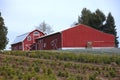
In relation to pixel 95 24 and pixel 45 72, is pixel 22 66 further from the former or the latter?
pixel 95 24

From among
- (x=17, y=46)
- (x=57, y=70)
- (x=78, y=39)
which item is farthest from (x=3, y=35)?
(x=57, y=70)

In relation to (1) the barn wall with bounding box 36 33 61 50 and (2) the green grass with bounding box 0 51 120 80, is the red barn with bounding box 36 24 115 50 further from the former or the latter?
(2) the green grass with bounding box 0 51 120 80

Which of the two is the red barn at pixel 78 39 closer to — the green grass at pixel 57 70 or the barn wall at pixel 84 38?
the barn wall at pixel 84 38

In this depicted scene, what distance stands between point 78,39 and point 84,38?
127cm

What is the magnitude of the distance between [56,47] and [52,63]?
121ft

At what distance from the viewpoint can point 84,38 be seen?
5819cm

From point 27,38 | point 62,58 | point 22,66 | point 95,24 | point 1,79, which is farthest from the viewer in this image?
point 95,24

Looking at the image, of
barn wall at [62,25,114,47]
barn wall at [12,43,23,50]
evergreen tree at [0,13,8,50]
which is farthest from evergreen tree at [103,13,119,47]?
evergreen tree at [0,13,8,50]

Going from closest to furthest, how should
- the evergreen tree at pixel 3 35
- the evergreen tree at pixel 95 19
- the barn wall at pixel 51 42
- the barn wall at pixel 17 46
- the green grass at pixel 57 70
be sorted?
the green grass at pixel 57 70, the barn wall at pixel 51 42, the evergreen tree at pixel 3 35, the barn wall at pixel 17 46, the evergreen tree at pixel 95 19

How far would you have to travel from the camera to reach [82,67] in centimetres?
1962

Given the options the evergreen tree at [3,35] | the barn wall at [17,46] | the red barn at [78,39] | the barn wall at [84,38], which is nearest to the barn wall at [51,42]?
the red barn at [78,39]

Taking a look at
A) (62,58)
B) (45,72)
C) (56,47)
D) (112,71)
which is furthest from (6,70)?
(56,47)

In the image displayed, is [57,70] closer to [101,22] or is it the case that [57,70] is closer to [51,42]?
[51,42]

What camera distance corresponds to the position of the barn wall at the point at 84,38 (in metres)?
56.4
